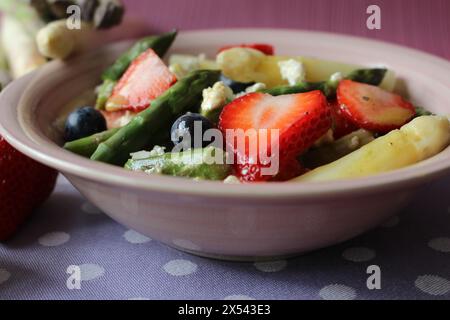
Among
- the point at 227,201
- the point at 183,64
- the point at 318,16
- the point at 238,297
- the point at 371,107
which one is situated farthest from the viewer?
the point at 318,16

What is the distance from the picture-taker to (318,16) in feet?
7.20

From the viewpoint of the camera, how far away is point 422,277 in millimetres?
1111

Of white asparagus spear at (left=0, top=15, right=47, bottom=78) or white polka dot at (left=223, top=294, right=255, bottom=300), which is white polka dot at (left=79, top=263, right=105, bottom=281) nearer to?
white polka dot at (left=223, top=294, right=255, bottom=300)

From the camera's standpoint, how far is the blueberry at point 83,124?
132cm

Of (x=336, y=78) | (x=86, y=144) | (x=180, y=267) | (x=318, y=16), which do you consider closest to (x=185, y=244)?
(x=180, y=267)

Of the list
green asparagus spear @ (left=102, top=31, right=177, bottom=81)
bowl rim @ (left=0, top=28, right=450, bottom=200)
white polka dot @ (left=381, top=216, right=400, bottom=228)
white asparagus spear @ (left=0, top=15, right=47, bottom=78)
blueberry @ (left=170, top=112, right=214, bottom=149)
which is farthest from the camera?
white asparagus spear @ (left=0, top=15, right=47, bottom=78)

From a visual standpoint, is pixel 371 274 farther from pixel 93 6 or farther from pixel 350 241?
pixel 93 6

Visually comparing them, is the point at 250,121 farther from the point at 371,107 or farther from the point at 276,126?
the point at 371,107

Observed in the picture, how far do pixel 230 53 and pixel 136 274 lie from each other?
0.59 metres

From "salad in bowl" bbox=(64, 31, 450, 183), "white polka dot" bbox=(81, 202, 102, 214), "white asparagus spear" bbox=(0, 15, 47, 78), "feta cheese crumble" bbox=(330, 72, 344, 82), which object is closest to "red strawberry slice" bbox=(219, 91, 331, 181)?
"salad in bowl" bbox=(64, 31, 450, 183)

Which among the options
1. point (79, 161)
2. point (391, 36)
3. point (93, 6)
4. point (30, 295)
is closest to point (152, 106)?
point (79, 161)

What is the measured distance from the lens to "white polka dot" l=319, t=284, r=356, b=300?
1.06m

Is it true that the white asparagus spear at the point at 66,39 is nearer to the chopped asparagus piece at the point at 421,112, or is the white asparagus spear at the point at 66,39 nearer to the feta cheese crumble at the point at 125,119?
the feta cheese crumble at the point at 125,119

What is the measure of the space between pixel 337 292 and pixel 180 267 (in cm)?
28
